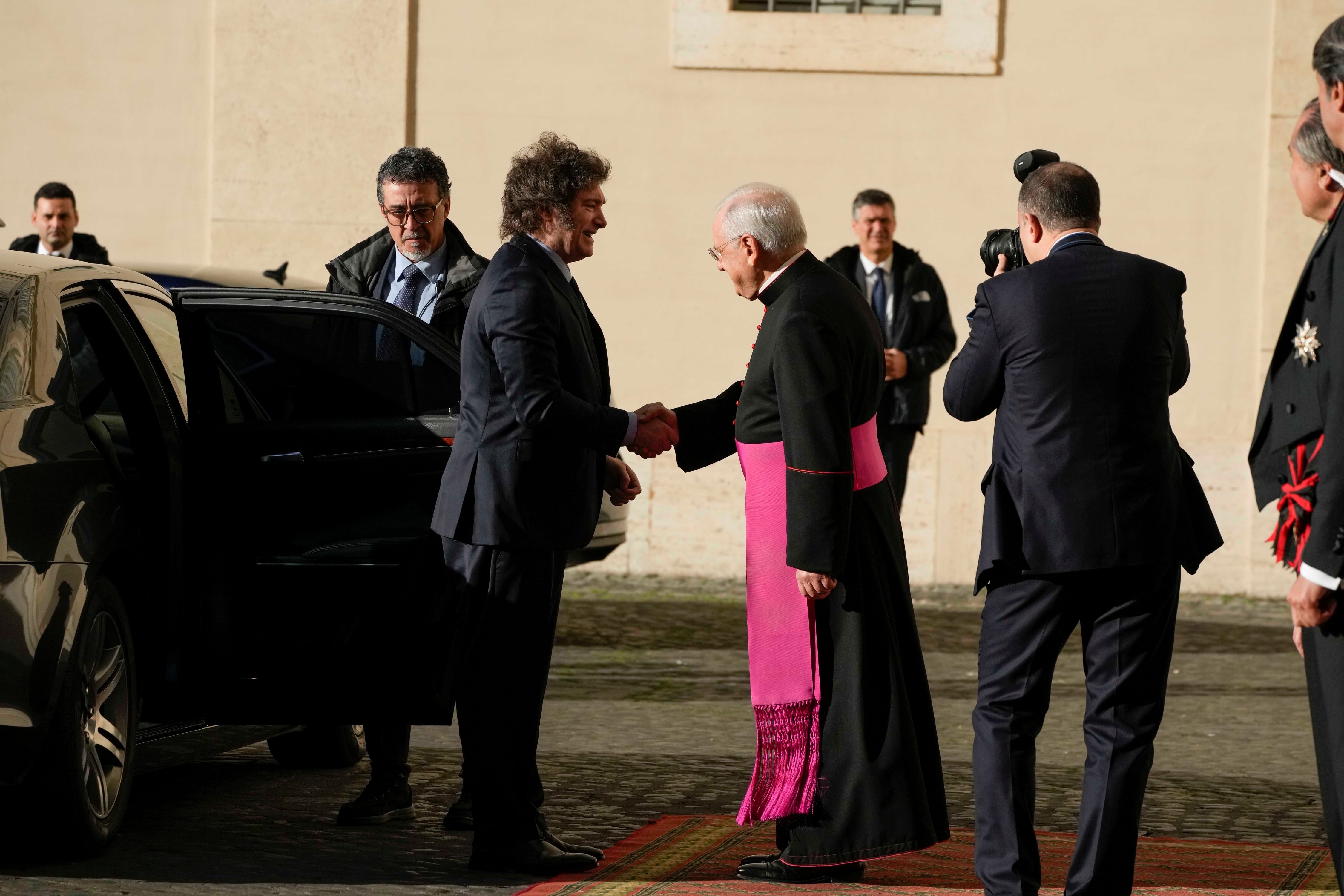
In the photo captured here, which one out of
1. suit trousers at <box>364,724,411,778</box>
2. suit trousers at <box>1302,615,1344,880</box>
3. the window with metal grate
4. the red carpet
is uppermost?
the window with metal grate

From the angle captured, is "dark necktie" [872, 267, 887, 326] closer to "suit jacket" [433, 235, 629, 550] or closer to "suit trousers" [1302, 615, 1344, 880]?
"suit jacket" [433, 235, 629, 550]

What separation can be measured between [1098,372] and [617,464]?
1509 mm

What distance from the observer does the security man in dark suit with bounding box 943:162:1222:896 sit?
4.42m

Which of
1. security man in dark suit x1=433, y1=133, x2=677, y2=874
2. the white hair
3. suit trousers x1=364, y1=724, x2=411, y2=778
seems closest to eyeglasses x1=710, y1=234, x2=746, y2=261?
the white hair

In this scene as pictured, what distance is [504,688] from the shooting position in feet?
16.9

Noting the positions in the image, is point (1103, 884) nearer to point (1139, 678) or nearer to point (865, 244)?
point (1139, 678)

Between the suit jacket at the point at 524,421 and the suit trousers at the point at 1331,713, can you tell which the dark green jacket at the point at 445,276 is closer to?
the suit jacket at the point at 524,421

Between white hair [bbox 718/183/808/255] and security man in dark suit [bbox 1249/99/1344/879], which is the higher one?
white hair [bbox 718/183/808/255]

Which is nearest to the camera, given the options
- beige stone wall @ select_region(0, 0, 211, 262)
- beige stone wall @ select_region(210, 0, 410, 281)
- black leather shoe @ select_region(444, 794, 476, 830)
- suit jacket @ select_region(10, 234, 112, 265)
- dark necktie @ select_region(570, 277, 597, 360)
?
dark necktie @ select_region(570, 277, 597, 360)

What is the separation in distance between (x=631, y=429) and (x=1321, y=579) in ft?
6.64

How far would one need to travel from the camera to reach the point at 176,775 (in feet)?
21.0

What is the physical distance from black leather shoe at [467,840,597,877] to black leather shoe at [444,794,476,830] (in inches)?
20.1

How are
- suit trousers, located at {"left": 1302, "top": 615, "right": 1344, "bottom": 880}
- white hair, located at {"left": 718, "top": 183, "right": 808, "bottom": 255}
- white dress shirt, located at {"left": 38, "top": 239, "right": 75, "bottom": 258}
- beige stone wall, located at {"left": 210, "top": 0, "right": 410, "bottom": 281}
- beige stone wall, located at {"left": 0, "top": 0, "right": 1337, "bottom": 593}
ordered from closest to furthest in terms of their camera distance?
1. suit trousers, located at {"left": 1302, "top": 615, "right": 1344, "bottom": 880}
2. white hair, located at {"left": 718, "top": 183, "right": 808, "bottom": 255}
3. white dress shirt, located at {"left": 38, "top": 239, "right": 75, "bottom": 258}
4. beige stone wall, located at {"left": 0, "top": 0, "right": 1337, "bottom": 593}
5. beige stone wall, located at {"left": 210, "top": 0, "right": 410, "bottom": 281}

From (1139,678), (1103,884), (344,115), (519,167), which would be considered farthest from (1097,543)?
(344,115)
